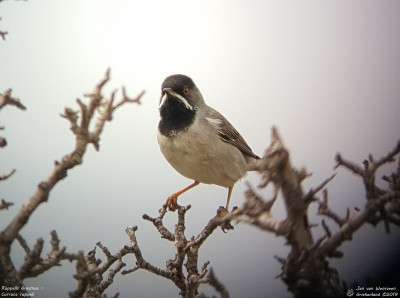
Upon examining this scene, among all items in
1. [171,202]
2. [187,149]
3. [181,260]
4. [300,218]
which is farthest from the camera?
[171,202]

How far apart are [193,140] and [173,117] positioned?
1.78 ft

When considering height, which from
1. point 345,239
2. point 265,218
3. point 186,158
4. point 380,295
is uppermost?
point 186,158

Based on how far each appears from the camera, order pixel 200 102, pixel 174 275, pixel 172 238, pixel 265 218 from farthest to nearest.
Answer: pixel 200 102
pixel 172 238
pixel 174 275
pixel 265 218

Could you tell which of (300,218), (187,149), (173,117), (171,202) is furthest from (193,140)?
(300,218)

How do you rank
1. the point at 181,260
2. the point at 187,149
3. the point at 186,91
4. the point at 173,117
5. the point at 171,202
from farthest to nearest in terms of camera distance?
the point at 171,202 → the point at 186,91 → the point at 173,117 → the point at 187,149 → the point at 181,260

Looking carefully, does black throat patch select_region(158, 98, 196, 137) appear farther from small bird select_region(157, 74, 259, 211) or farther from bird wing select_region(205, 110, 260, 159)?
bird wing select_region(205, 110, 260, 159)

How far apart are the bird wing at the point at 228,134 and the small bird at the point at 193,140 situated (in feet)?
0.06

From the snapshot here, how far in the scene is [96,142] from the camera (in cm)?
247

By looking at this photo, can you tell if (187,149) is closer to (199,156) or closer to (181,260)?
(199,156)

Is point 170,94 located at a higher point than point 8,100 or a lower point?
higher

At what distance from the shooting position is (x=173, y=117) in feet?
19.0

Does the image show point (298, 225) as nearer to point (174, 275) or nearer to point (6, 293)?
point (6, 293)

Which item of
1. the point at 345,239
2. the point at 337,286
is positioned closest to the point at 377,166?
the point at 345,239

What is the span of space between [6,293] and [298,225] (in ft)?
6.59
